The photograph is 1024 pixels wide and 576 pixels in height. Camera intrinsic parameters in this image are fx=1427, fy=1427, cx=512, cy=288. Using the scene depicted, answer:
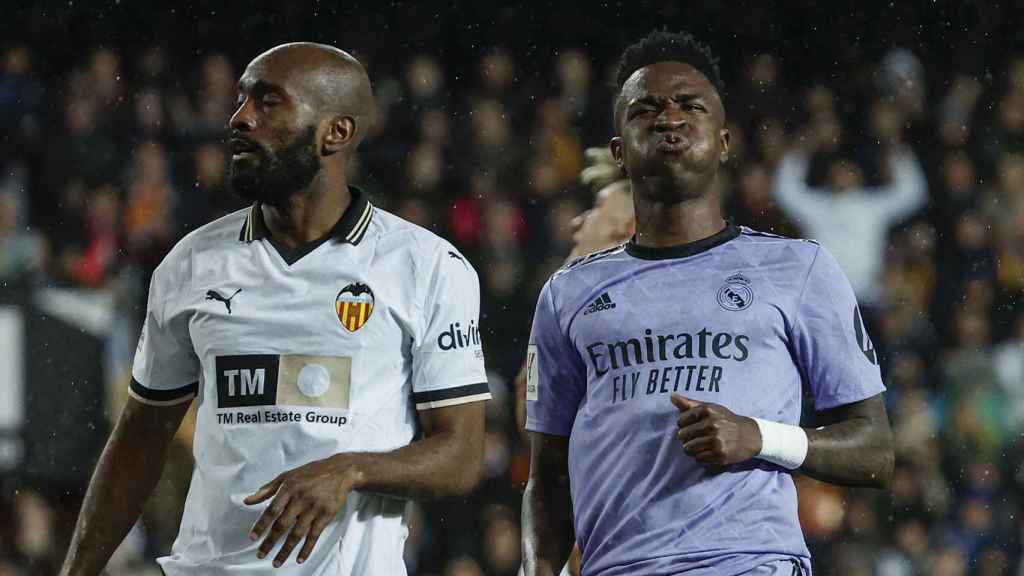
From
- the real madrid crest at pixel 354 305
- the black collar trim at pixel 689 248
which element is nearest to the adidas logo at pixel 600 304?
the black collar trim at pixel 689 248

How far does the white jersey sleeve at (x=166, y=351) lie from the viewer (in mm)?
2850

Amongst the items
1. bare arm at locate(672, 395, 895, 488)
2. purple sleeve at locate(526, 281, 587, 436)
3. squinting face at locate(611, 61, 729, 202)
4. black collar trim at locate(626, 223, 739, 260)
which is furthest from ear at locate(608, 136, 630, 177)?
bare arm at locate(672, 395, 895, 488)

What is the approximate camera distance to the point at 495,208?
7.21 m

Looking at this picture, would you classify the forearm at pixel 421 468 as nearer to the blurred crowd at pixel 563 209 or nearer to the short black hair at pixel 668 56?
the short black hair at pixel 668 56

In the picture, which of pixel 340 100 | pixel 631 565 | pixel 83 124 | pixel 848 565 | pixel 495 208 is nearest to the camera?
pixel 631 565

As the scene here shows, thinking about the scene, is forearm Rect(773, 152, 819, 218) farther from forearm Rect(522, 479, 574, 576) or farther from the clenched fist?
the clenched fist

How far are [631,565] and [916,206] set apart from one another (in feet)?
17.9

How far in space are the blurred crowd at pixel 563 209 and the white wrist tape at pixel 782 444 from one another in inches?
150

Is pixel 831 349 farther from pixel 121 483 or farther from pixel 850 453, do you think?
pixel 121 483

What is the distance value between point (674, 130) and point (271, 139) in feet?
2.59

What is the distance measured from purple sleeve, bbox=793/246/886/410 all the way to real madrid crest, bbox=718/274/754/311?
0.10m

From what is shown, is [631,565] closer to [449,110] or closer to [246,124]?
[246,124]

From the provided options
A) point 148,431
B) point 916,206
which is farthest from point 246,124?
point 916,206

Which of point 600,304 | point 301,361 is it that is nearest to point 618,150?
point 600,304
